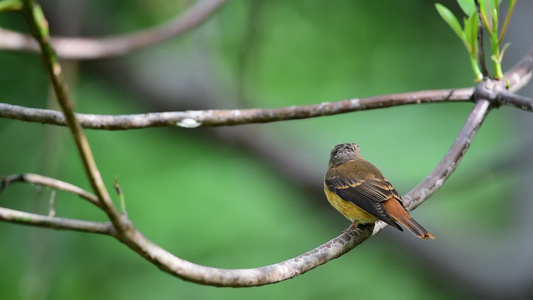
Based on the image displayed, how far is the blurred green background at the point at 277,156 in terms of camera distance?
5004mm

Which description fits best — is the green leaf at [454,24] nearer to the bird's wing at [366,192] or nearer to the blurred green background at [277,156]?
the bird's wing at [366,192]

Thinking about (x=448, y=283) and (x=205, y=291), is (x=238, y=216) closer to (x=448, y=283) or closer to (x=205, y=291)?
(x=205, y=291)

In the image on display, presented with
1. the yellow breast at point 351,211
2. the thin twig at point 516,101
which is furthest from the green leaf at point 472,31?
the yellow breast at point 351,211

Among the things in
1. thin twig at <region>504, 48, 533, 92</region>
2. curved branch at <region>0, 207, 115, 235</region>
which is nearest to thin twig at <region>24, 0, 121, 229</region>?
curved branch at <region>0, 207, 115, 235</region>

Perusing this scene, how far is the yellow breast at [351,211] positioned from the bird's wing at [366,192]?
2 cm

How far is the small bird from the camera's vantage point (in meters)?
2.49

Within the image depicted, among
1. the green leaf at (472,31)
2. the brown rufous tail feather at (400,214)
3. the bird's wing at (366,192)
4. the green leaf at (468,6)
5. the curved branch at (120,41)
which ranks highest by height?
the curved branch at (120,41)

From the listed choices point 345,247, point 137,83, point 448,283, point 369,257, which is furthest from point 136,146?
point 345,247

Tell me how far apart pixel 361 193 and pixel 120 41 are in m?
1.94

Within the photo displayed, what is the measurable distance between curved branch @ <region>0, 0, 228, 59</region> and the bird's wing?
1359mm

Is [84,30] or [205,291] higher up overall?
[84,30]

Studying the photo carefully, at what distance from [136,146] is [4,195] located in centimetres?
133

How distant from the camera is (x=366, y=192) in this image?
8.97 ft

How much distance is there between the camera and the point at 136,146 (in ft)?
18.8
